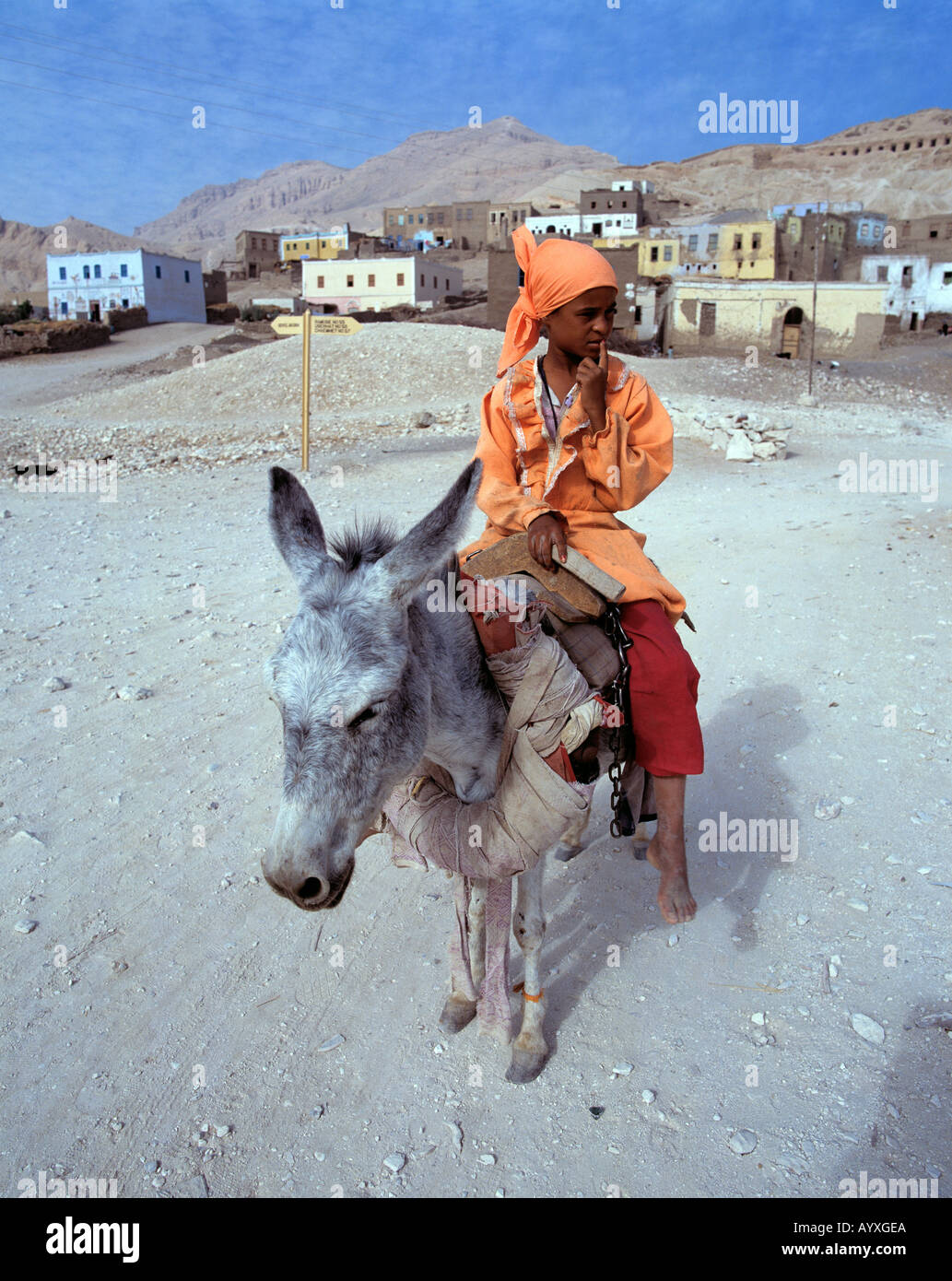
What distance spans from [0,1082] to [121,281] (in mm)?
60722

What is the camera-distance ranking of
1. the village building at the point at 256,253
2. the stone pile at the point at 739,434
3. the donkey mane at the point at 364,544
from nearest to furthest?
the donkey mane at the point at 364,544, the stone pile at the point at 739,434, the village building at the point at 256,253

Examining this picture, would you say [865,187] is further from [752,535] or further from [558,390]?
[558,390]

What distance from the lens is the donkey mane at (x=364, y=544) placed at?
2.28 metres

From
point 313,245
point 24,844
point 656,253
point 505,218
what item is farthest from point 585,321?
point 313,245

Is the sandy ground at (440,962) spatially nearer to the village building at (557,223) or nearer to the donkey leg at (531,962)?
the donkey leg at (531,962)

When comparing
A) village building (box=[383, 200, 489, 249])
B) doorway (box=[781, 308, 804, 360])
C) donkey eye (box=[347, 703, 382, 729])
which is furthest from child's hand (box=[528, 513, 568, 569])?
village building (box=[383, 200, 489, 249])

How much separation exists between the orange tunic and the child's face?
0.16 m

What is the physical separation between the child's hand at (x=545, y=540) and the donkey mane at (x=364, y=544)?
595 mm

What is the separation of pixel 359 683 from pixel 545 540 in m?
1.16

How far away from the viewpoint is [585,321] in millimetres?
2980

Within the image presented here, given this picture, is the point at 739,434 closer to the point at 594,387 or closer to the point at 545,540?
the point at 594,387

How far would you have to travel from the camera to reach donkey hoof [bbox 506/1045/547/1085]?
302 centimetres

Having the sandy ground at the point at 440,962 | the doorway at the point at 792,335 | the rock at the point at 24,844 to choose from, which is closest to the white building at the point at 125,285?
the doorway at the point at 792,335
